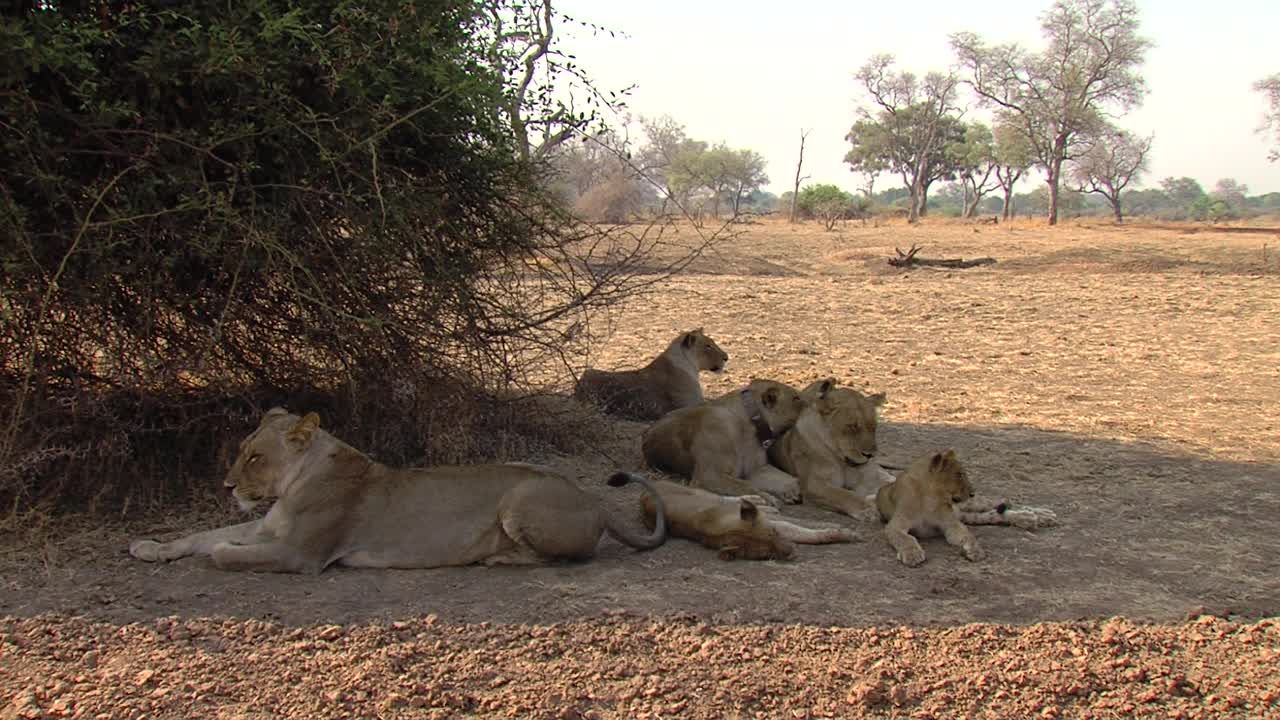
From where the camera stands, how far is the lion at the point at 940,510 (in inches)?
224

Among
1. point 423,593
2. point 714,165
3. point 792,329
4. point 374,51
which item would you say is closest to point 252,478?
point 423,593

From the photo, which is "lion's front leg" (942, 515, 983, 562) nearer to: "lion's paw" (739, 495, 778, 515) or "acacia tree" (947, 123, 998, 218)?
"lion's paw" (739, 495, 778, 515)

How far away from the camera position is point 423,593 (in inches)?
189

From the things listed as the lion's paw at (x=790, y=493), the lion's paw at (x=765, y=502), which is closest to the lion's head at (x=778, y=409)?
the lion's paw at (x=790, y=493)

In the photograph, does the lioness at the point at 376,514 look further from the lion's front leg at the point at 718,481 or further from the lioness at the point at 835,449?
the lioness at the point at 835,449

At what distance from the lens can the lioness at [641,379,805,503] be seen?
21.8ft

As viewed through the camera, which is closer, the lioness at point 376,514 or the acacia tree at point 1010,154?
the lioness at point 376,514

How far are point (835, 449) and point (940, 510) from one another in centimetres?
94

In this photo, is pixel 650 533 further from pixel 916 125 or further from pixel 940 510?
pixel 916 125

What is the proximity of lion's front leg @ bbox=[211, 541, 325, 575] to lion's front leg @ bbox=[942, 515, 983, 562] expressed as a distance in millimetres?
3019

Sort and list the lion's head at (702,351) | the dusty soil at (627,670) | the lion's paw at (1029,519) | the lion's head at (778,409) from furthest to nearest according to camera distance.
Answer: the lion's head at (702,351) < the lion's head at (778,409) < the lion's paw at (1029,519) < the dusty soil at (627,670)

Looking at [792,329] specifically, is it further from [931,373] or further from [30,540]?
[30,540]

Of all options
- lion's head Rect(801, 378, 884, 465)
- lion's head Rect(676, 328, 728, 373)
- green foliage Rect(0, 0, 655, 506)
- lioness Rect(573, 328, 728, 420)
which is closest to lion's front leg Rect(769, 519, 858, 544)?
lion's head Rect(801, 378, 884, 465)

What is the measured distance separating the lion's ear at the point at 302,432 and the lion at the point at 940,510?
2.82m
